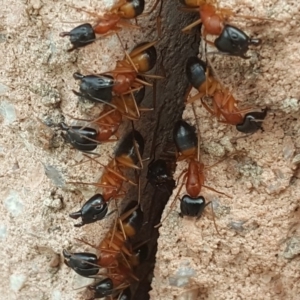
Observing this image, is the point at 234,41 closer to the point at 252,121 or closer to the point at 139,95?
the point at 252,121

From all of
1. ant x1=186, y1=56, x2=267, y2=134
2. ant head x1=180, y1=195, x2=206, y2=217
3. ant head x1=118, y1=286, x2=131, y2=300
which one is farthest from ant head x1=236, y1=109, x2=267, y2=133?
ant head x1=118, y1=286, x2=131, y2=300

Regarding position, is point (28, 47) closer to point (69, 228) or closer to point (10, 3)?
point (10, 3)

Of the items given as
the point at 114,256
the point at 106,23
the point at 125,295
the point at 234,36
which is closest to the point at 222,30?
the point at 234,36

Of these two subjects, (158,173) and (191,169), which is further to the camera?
(158,173)

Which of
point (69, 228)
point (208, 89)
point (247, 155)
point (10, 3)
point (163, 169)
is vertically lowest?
point (69, 228)

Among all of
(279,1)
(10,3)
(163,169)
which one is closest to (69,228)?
(163,169)

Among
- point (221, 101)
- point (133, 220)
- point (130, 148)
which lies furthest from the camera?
point (133, 220)

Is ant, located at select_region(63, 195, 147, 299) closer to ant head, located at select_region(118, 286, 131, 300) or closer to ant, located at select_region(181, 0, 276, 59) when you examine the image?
ant head, located at select_region(118, 286, 131, 300)
